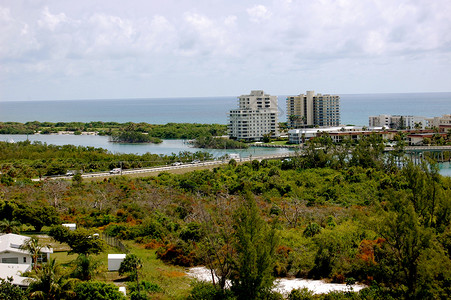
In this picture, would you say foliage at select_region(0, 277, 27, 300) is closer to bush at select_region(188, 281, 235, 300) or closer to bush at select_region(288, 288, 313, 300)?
→ bush at select_region(188, 281, 235, 300)

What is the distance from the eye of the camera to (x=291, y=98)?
99.9m

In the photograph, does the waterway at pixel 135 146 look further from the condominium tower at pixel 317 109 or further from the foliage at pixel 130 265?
the foliage at pixel 130 265

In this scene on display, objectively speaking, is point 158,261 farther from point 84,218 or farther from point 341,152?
point 341,152

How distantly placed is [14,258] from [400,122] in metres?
82.3

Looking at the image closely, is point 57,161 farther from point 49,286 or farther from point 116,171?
point 49,286

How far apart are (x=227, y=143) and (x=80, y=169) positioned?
3288 cm

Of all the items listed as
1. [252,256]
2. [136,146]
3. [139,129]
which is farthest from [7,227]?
[139,129]

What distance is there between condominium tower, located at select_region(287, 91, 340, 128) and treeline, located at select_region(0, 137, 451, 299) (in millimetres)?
49887

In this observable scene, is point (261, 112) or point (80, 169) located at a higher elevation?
point (261, 112)

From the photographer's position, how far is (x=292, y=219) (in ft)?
88.5

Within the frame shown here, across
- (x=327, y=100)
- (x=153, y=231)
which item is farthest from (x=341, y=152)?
(x=327, y=100)

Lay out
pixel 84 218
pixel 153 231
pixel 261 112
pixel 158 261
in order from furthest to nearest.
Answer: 1. pixel 261 112
2. pixel 84 218
3. pixel 153 231
4. pixel 158 261

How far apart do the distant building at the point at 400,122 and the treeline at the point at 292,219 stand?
45.0m

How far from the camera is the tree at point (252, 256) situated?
15.0 metres
